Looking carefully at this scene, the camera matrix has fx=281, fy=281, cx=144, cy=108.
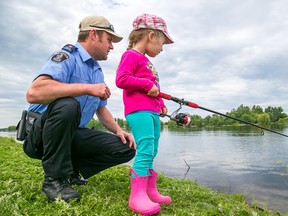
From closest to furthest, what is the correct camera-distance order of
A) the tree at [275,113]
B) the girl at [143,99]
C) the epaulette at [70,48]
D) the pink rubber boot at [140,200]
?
the pink rubber boot at [140,200], the girl at [143,99], the epaulette at [70,48], the tree at [275,113]

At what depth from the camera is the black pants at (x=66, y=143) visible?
292 centimetres

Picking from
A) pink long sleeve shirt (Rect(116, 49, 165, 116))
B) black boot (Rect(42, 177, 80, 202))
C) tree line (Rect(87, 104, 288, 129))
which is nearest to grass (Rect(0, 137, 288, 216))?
black boot (Rect(42, 177, 80, 202))

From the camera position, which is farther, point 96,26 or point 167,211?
point 96,26

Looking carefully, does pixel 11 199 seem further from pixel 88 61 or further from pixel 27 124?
pixel 88 61

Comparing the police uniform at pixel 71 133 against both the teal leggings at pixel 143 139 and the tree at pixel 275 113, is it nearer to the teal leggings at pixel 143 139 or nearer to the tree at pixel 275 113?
the teal leggings at pixel 143 139

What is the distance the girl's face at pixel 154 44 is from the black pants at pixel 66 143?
1106 millimetres

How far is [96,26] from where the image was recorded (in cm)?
345

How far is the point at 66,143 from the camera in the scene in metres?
2.98

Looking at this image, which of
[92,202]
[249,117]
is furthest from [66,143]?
[249,117]

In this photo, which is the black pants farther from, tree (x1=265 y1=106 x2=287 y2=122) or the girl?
tree (x1=265 y1=106 x2=287 y2=122)

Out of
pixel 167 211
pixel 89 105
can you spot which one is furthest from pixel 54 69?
pixel 167 211

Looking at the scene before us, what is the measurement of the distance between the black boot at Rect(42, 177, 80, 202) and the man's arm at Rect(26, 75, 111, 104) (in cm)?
87

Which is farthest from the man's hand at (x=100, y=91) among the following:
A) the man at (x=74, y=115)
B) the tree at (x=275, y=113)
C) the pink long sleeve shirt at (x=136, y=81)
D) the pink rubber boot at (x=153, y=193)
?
the tree at (x=275, y=113)

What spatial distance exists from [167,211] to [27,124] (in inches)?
74.9
